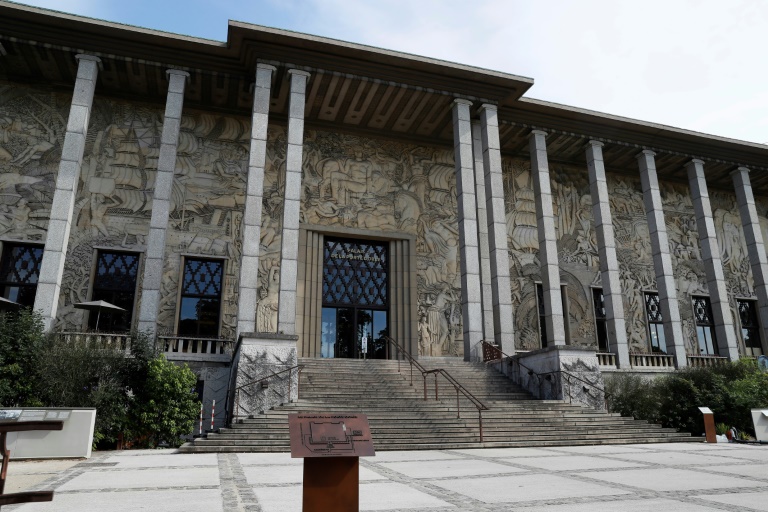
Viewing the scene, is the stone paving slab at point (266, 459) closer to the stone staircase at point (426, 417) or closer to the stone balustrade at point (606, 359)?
the stone staircase at point (426, 417)

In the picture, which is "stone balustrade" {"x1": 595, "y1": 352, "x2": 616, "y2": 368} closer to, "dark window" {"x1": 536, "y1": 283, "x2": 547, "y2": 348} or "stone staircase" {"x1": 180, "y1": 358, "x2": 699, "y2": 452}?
"dark window" {"x1": 536, "y1": 283, "x2": 547, "y2": 348}

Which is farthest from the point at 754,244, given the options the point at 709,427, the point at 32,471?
the point at 32,471

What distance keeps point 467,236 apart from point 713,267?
1079cm

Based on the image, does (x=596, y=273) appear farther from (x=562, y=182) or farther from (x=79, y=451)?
(x=79, y=451)

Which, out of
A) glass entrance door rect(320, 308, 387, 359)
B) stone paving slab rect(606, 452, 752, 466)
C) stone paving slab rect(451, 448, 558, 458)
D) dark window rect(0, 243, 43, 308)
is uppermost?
dark window rect(0, 243, 43, 308)

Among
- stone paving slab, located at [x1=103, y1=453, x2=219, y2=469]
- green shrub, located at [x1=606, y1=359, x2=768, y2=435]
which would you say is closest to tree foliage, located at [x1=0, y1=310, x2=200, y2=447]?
stone paving slab, located at [x1=103, y1=453, x2=219, y2=469]

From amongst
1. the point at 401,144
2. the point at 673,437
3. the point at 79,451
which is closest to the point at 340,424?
the point at 79,451

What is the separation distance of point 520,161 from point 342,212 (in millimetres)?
8076

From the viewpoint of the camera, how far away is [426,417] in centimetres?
1205

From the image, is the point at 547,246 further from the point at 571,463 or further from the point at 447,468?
the point at 447,468

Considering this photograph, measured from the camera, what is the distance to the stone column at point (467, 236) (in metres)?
17.1

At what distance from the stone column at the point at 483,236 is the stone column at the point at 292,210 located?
6.29 m

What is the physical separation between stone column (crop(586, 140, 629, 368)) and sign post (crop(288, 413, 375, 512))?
1656cm

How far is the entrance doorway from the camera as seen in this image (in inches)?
770
